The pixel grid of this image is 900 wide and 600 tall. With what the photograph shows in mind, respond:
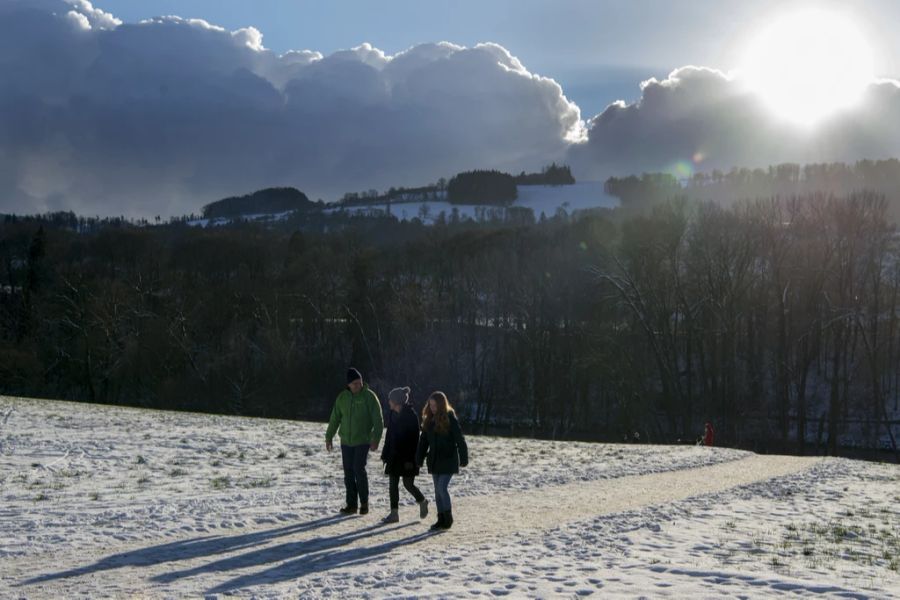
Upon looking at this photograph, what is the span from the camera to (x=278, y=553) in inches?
431

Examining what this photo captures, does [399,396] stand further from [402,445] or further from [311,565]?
[311,565]

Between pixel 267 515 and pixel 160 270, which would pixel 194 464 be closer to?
pixel 267 515

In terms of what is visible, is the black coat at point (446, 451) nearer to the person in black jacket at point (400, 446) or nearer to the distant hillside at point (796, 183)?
the person in black jacket at point (400, 446)

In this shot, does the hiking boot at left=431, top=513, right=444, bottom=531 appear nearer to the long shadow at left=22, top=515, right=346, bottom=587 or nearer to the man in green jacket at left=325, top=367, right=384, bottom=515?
the man in green jacket at left=325, top=367, right=384, bottom=515

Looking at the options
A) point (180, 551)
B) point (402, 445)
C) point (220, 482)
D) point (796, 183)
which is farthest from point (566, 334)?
point (796, 183)

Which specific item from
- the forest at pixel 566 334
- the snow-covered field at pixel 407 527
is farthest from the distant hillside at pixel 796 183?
the snow-covered field at pixel 407 527

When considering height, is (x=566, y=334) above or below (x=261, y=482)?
above

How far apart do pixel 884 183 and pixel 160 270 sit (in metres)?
142

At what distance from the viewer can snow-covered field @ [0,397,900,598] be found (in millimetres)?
9445

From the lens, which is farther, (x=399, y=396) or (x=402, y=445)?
(x=402, y=445)

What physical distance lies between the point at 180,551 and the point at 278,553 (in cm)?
133

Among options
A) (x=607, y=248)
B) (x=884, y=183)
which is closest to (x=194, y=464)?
(x=607, y=248)

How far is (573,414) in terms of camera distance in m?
64.8

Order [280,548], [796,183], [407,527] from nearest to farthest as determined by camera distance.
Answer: [280,548] < [407,527] < [796,183]
